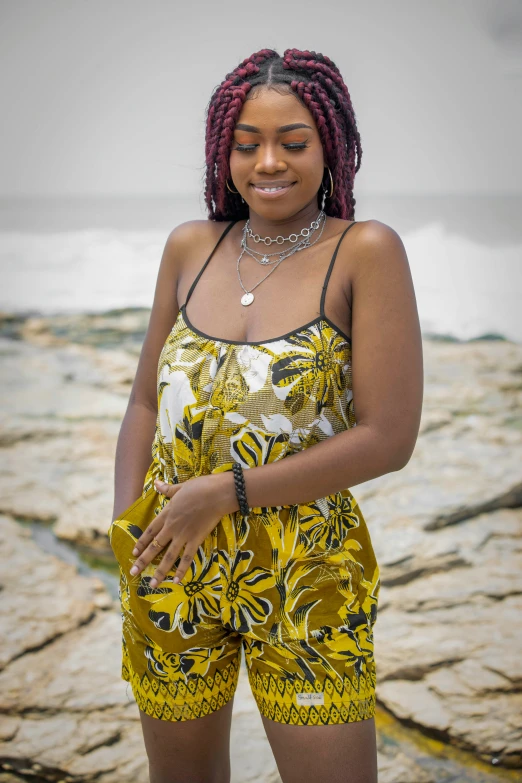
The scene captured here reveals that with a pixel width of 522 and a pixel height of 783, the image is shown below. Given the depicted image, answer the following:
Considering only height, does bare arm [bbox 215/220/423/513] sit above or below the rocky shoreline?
above

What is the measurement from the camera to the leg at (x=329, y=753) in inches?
54.6

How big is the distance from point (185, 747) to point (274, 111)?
1162 mm

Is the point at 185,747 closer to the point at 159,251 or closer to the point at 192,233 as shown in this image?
the point at 192,233

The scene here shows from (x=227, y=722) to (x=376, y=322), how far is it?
82 centimetres

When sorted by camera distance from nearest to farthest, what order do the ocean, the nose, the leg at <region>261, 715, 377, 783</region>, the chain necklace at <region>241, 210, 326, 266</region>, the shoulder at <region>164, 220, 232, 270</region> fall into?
1. the leg at <region>261, 715, 377, 783</region>
2. the nose
3. the chain necklace at <region>241, 210, 326, 266</region>
4. the shoulder at <region>164, 220, 232, 270</region>
5. the ocean

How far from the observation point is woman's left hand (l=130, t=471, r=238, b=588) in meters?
1.43

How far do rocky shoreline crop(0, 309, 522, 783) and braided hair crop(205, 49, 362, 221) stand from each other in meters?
1.58

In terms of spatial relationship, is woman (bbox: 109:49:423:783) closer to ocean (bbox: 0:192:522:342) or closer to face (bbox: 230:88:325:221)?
face (bbox: 230:88:325:221)

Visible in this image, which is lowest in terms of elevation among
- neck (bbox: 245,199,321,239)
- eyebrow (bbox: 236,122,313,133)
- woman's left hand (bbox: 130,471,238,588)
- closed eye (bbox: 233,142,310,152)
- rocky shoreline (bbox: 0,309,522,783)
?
rocky shoreline (bbox: 0,309,522,783)

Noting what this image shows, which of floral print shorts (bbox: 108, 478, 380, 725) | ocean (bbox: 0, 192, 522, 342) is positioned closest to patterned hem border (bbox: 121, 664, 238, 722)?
floral print shorts (bbox: 108, 478, 380, 725)

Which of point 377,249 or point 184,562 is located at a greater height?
point 377,249

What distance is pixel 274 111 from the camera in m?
1.50

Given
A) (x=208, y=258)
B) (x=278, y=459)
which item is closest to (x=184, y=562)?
(x=278, y=459)

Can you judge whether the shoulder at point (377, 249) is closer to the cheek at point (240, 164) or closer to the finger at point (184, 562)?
the cheek at point (240, 164)
